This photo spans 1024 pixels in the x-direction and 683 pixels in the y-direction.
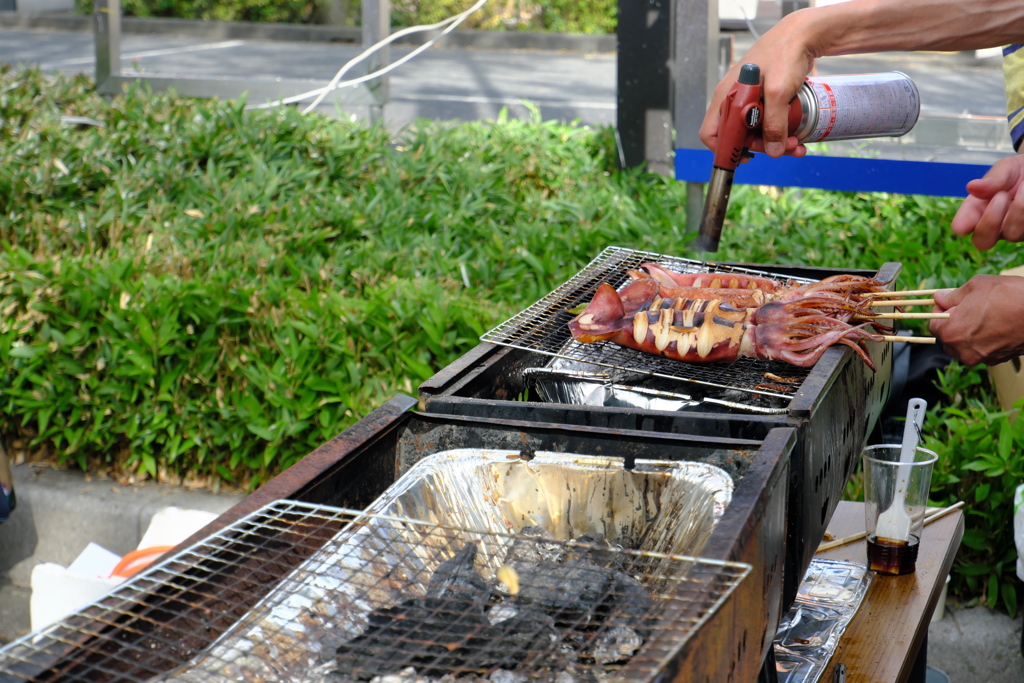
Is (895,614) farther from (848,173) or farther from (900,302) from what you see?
(848,173)

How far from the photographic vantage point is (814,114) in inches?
105

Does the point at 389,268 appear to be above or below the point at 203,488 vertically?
above

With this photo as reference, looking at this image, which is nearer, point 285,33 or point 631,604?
point 631,604

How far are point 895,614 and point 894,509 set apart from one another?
314mm

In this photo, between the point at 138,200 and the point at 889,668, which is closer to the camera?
the point at 889,668

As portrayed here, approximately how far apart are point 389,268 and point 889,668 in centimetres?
318

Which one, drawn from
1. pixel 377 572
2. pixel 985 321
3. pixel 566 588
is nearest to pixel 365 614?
pixel 377 572

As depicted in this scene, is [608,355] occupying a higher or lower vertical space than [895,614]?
higher

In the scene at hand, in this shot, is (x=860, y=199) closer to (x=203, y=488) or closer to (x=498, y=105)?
(x=203, y=488)

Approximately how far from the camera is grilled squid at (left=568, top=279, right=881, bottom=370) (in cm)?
244

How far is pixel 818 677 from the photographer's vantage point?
2.22m

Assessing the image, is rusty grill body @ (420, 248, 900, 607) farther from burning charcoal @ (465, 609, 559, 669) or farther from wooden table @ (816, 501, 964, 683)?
burning charcoal @ (465, 609, 559, 669)

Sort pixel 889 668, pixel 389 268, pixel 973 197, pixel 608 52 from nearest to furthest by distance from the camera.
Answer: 1. pixel 889 668
2. pixel 973 197
3. pixel 389 268
4. pixel 608 52

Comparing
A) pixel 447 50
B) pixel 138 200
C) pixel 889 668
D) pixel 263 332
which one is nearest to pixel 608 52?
pixel 447 50
